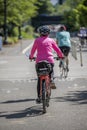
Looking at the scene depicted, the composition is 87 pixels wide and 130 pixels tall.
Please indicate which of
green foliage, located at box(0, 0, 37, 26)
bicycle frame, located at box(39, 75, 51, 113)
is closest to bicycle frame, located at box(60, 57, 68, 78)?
bicycle frame, located at box(39, 75, 51, 113)

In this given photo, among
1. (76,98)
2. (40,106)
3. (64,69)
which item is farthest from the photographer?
(64,69)

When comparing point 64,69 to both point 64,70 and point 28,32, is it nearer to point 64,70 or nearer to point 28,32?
point 64,70

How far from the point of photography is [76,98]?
1384 centimetres

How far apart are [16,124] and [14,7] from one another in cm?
4719

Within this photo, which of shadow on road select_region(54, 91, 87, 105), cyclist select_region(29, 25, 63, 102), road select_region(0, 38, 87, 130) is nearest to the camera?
road select_region(0, 38, 87, 130)

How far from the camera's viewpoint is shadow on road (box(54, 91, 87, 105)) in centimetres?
1324

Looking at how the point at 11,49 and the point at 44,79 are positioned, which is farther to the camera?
the point at 11,49

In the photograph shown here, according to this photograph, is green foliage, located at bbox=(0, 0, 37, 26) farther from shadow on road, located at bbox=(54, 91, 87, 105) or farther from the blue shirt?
shadow on road, located at bbox=(54, 91, 87, 105)

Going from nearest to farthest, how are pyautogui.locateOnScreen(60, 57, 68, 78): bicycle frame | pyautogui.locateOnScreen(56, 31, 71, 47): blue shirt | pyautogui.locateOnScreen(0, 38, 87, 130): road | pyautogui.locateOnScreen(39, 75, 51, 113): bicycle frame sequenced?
pyautogui.locateOnScreen(0, 38, 87, 130): road < pyautogui.locateOnScreen(39, 75, 51, 113): bicycle frame < pyautogui.locateOnScreen(56, 31, 71, 47): blue shirt < pyautogui.locateOnScreen(60, 57, 68, 78): bicycle frame

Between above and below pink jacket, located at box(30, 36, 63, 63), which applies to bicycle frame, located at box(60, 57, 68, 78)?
below

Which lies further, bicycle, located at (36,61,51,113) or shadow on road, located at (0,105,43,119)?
bicycle, located at (36,61,51,113)

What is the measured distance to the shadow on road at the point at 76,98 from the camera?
521 inches

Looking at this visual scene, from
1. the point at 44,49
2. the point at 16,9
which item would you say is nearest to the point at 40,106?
the point at 44,49

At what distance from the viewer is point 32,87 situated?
648 inches
